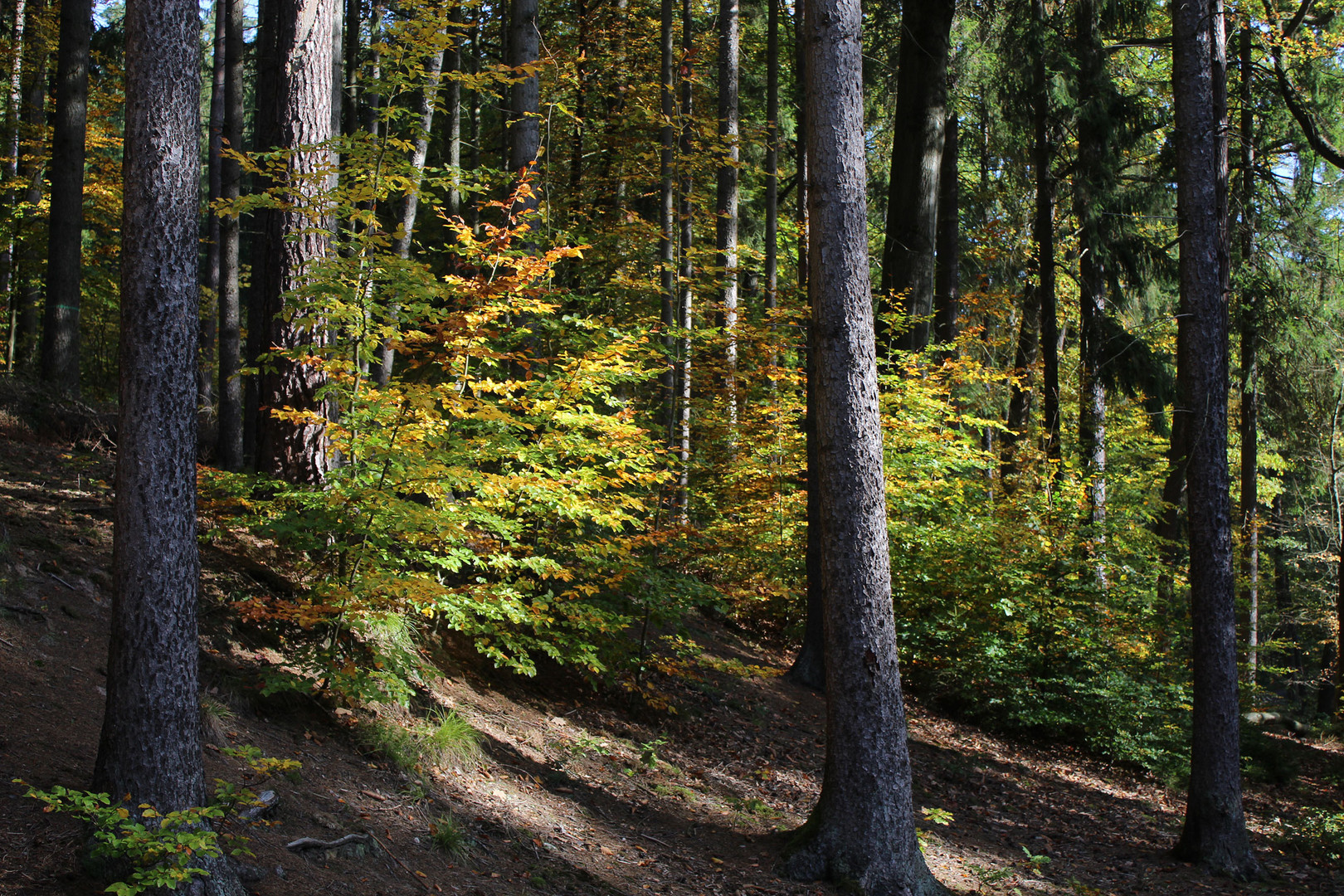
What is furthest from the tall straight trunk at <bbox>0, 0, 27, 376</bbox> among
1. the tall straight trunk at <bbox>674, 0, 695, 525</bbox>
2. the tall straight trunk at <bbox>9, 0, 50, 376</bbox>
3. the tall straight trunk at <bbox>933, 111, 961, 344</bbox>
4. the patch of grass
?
the tall straight trunk at <bbox>933, 111, 961, 344</bbox>

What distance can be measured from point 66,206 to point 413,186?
902 cm

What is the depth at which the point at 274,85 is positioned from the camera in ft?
24.0

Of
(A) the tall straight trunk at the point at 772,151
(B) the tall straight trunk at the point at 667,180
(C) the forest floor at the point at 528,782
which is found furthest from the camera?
(A) the tall straight trunk at the point at 772,151

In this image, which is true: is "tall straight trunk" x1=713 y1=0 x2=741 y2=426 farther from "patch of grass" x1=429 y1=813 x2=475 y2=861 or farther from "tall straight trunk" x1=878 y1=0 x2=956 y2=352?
"patch of grass" x1=429 y1=813 x2=475 y2=861

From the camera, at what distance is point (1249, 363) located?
15594 mm

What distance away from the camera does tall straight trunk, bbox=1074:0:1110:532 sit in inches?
546

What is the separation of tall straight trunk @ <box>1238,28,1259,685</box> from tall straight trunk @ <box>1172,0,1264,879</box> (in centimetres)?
109

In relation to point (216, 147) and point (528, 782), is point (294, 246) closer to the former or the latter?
point (528, 782)

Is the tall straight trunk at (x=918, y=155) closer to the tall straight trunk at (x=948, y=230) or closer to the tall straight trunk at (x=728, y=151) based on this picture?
the tall straight trunk at (x=728, y=151)

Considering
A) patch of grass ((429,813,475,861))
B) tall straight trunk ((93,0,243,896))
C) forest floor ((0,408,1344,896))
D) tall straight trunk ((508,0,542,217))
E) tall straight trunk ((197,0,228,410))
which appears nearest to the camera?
tall straight trunk ((93,0,243,896))

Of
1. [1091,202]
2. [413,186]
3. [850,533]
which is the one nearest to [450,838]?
[850,533]

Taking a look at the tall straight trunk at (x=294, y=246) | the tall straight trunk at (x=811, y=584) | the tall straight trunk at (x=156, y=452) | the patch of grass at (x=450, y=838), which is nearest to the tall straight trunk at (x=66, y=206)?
the tall straight trunk at (x=294, y=246)

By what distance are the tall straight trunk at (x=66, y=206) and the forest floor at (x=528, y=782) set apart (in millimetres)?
2513

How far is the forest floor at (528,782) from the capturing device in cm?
447
